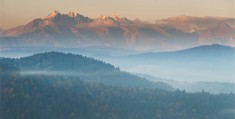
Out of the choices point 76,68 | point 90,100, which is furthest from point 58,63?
point 90,100

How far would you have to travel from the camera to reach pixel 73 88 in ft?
408

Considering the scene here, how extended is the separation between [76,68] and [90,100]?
1323 inches

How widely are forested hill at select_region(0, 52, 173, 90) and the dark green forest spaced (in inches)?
146

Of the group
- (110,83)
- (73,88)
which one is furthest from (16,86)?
(110,83)

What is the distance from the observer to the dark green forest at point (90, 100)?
106375mm

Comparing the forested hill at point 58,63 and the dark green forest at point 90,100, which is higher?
the forested hill at point 58,63

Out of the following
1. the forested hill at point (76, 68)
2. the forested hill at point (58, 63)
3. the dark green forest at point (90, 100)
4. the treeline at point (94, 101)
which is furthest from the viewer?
the forested hill at point (58, 63)

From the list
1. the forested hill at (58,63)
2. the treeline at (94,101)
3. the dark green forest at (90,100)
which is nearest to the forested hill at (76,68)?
the forested hill at (58,63)

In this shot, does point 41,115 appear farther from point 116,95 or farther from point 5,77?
point 116,95

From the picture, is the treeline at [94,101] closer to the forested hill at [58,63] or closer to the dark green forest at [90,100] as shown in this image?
the dark green forest at [90,100]

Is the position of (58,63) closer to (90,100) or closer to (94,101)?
(90,100)

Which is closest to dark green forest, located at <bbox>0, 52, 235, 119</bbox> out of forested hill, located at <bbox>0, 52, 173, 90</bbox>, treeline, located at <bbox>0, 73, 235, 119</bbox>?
treeline, located at <bbox>0, 73, 235, 119</bbox>

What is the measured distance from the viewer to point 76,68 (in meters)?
154

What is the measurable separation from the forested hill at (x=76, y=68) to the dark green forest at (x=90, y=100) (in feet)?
12.2
